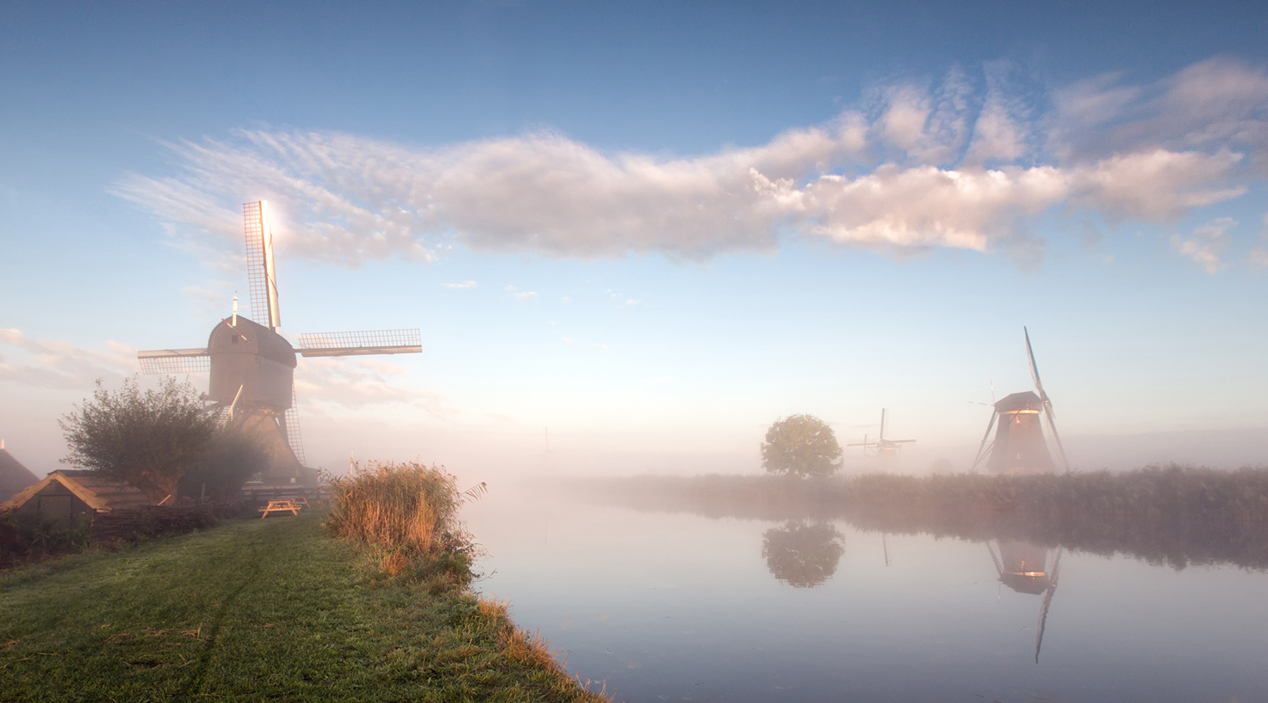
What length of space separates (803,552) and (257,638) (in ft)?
69.5

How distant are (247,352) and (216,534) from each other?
19188mm

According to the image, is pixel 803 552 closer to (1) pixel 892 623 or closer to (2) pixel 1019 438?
(1) pixel 892 623

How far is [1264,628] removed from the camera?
1298 cm

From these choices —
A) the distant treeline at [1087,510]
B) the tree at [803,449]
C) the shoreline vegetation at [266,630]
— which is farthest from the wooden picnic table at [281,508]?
the tree at [803,449]

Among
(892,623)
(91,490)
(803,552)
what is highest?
(91,490)

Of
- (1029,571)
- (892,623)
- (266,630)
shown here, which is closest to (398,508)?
(266,630)

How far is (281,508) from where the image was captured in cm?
2253

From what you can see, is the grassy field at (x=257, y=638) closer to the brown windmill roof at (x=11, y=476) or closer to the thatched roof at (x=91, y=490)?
the thatched roof at (x=91, y=490)

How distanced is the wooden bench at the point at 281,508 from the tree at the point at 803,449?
42.8 m

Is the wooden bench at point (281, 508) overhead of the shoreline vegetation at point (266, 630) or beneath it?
beneath

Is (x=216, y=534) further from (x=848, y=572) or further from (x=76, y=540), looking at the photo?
(x=848, y=572)

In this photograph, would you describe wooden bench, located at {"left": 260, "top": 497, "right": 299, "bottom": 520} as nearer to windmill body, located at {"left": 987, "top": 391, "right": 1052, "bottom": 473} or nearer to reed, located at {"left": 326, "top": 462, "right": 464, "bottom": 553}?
reed, located at {"left": 326, "top": 462, "right": 464, "bottom": 553}

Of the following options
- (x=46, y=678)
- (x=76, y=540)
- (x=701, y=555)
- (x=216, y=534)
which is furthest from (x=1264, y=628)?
(x=76, y=540)

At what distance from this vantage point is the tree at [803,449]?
5622 centimetres
